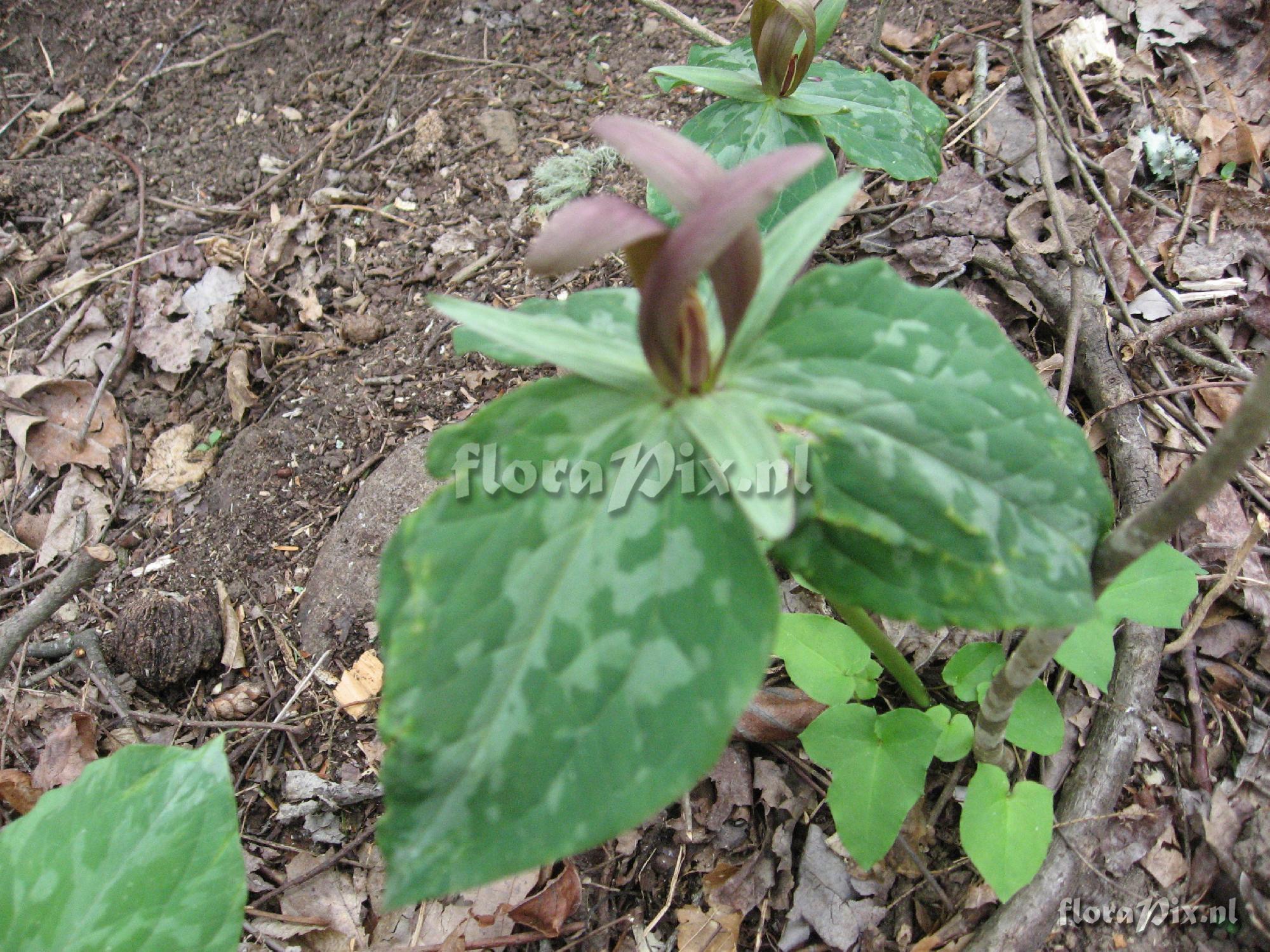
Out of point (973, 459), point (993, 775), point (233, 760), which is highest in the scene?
point (973, 459)

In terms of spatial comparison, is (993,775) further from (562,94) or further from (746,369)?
(562,94)

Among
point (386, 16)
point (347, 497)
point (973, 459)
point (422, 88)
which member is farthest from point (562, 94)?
point (973, 459)

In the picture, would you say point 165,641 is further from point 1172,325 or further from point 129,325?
point 1172,325

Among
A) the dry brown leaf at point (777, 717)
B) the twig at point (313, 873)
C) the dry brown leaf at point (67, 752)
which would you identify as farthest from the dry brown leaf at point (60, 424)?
the dry brown leaf at point (777, 717)

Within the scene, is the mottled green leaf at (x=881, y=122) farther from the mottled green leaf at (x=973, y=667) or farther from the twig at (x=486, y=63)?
the twig at (x=486, y=63)

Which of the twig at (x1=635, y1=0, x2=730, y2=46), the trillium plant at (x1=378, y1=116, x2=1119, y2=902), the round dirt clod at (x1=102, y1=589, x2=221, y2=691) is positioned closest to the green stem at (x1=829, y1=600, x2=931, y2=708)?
the trillium plant at (x1=378, y1=116, x2=1119, y2=902)

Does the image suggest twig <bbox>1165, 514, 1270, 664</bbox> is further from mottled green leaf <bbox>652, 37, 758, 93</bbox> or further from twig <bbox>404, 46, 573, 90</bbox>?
twig <bbox>404, 46, 573, 90</bbox>
